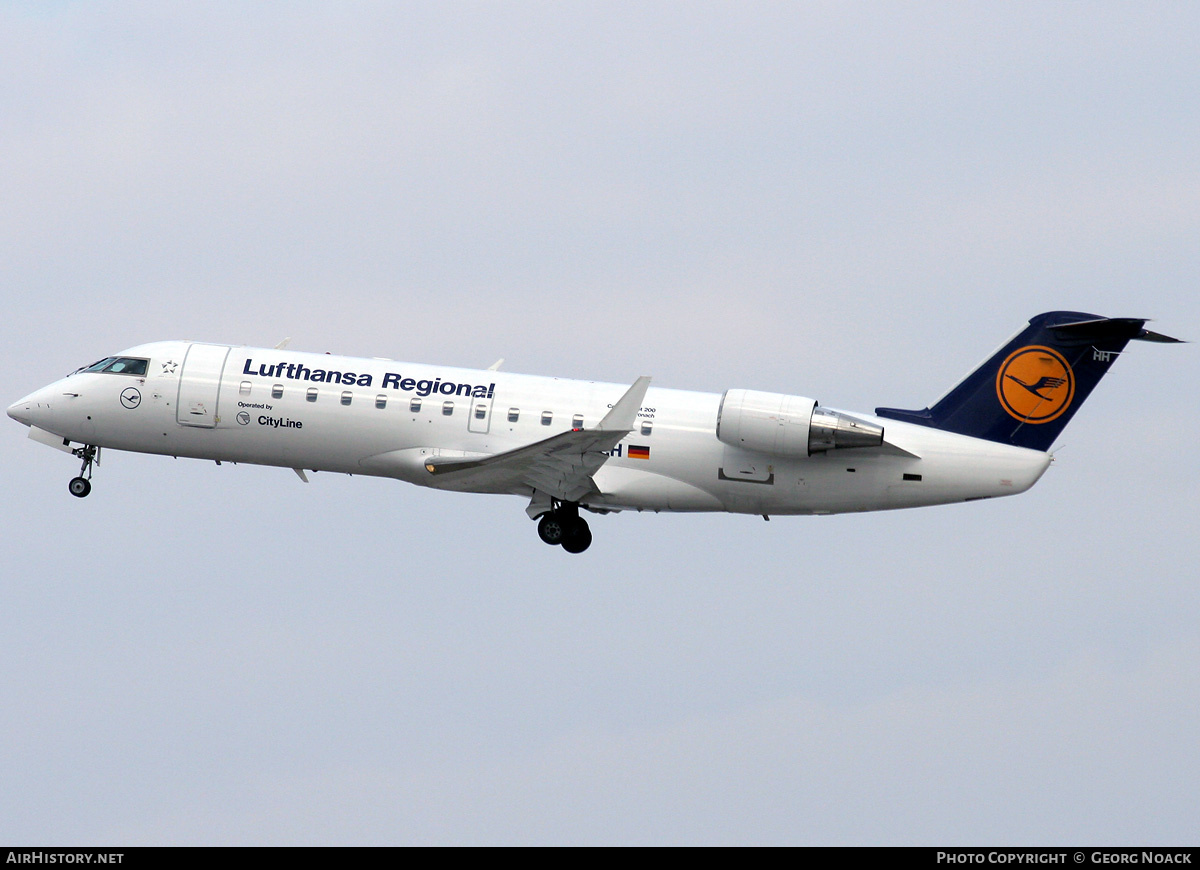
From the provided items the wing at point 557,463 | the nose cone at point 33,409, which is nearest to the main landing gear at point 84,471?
the nose cone at point 33,409

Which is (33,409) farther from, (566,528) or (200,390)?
(566,528)

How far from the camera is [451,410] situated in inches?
1312

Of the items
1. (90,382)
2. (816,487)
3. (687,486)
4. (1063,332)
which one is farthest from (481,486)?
(1063,332)

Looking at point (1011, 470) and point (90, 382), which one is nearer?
point (1011, 470)

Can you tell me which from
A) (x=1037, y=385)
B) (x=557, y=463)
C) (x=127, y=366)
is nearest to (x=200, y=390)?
(x=127, y=366)

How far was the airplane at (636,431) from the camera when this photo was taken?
3250cm

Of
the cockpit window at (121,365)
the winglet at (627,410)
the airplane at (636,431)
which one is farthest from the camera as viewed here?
the cockpit window at (121,365)

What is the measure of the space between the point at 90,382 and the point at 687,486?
44.3 feet

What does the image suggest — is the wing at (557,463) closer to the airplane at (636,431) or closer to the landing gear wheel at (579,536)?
the airplane at (636,431)

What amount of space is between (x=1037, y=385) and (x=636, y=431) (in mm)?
8479

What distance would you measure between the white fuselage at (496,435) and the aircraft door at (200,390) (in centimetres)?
2

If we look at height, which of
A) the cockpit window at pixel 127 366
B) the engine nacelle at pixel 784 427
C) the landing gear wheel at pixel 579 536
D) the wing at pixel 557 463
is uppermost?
the cockpit window at pixel 127 366
